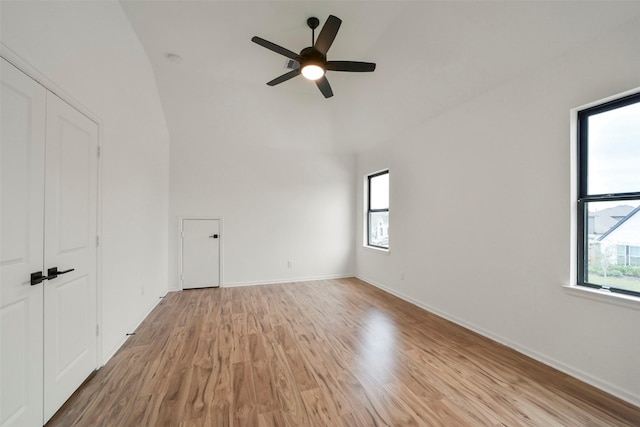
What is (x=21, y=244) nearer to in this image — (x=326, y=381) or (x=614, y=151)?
(x=326, y=381)

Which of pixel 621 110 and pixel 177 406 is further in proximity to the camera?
pixel 621 110

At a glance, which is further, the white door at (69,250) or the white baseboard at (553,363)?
the white baseboard at (553,363)

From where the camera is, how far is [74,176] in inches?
76.5

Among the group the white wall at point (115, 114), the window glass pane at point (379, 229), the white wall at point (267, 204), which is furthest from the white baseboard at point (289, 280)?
the white wall at point (115, 114)

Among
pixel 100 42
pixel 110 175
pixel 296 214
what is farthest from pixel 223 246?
pixel 100 42

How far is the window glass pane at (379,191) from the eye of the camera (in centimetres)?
504

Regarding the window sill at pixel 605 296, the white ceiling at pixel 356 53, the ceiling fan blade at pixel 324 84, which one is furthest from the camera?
the ceiling fan blade at pixel 324 84

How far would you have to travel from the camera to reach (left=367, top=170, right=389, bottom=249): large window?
5.07 meters

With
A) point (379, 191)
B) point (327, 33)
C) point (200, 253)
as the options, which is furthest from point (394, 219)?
point (200, 253)

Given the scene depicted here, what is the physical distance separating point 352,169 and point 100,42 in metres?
4.60

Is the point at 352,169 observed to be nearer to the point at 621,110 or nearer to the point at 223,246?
the point at 223,246

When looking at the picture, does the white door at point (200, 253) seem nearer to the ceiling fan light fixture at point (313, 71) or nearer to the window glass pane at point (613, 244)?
the ceiling fan light fixture at point (313, 71)

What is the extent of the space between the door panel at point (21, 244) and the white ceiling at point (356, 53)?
1.91 meters

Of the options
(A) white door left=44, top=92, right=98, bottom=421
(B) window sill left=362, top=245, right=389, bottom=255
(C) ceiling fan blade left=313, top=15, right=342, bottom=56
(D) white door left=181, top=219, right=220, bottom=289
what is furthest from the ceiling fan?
(D) white door left=181, top=219, right=220, bottom=289
